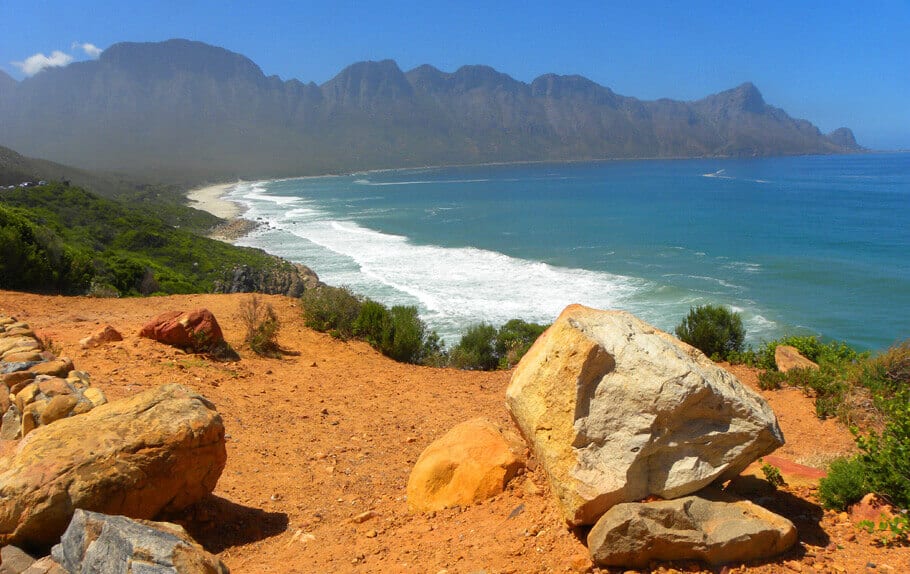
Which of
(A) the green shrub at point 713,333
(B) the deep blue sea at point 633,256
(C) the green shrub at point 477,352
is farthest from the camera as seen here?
(B) the deep blue sea at point 633,256

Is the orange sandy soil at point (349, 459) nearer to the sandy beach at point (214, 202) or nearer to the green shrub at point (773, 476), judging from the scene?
the green shrub at point (773, 476)

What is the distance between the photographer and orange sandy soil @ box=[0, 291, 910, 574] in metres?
4.56

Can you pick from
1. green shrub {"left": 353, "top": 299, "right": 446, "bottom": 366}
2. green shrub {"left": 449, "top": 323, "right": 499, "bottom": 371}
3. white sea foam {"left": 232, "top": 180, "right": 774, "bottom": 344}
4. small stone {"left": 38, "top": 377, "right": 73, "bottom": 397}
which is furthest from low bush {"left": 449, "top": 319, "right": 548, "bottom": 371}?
small stone {"left": 38, "top": 377, "right": 73, "bottom": 397}

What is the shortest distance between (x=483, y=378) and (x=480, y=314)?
13.2 meters

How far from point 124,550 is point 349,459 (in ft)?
13.5

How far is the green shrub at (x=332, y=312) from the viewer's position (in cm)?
1405

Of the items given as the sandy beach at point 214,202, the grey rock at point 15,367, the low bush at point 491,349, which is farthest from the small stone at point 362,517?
the sandy beach at point 214,202

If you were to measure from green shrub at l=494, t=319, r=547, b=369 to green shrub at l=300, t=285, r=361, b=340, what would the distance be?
142 inches

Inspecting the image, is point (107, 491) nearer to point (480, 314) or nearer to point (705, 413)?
point (705, 413)

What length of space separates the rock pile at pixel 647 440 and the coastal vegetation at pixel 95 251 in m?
14.8

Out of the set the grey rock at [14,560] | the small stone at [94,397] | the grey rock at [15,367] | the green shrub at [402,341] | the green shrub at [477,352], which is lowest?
the green shrub at [477,352]

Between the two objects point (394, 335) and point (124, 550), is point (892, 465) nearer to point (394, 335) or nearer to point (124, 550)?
point (124, 550)

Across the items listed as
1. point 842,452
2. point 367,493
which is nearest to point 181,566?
point 367,493

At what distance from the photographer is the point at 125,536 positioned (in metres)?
3.63
